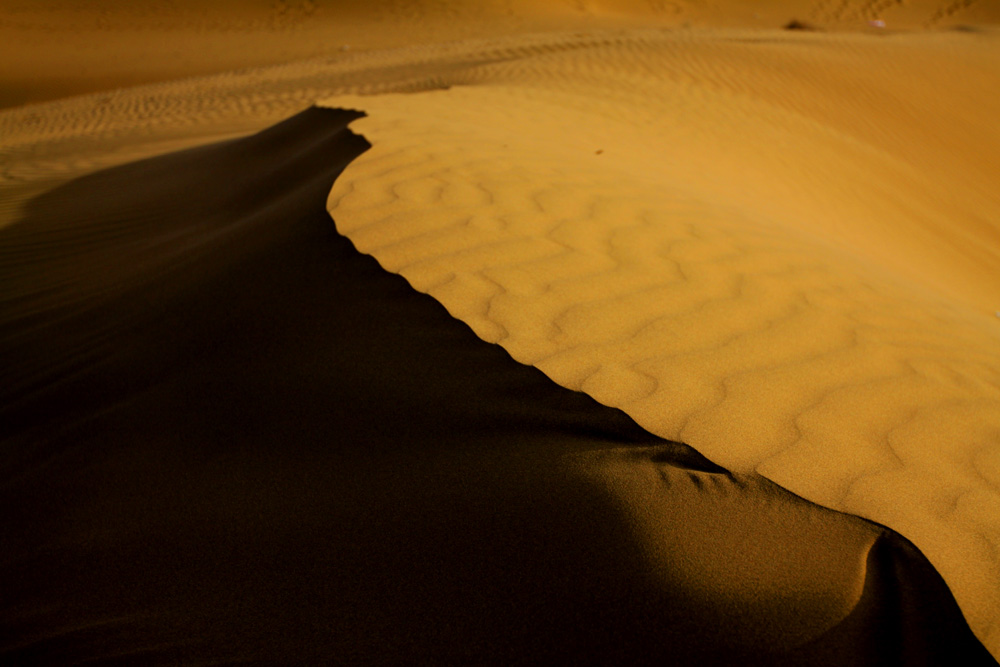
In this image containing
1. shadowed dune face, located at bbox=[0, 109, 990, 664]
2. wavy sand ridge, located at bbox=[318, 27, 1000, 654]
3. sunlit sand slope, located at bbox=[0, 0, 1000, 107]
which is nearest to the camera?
shadowed dune face, located at bbox=[0, 109, 990, 664]

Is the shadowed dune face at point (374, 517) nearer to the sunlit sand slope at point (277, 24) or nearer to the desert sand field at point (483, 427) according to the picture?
the desert sand field at point (483, 427)

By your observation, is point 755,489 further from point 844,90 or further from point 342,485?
point 844,90

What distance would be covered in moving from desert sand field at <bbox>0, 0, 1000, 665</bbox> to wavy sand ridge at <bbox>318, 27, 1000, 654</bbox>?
13 millimetres

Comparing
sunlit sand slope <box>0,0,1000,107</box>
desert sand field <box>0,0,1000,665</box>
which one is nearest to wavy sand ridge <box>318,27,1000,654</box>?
desert sand field <box>0,0,1000,665</box>

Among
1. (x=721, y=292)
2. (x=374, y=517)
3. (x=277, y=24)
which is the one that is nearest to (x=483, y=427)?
(x=374, y=517)

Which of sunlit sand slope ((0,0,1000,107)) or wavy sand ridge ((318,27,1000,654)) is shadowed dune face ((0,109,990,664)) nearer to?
wavy sand ridge ((318,27,1000,654))

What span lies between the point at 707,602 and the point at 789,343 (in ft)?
3.48

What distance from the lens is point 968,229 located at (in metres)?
6.49

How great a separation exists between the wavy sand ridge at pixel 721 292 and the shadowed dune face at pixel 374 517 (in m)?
0.11

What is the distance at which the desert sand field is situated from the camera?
132 centimetres

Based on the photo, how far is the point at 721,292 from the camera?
239cm

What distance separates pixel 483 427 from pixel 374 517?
36 cm

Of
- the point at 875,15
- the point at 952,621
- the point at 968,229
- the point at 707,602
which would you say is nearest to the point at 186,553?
the point at 707,602

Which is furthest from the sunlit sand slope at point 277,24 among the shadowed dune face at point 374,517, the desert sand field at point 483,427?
the shadowed dune face at point 374,517
